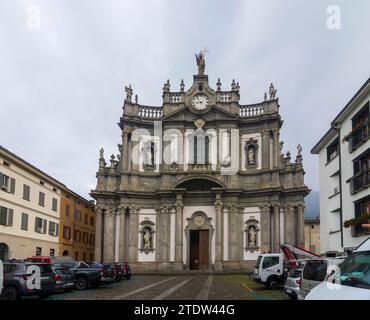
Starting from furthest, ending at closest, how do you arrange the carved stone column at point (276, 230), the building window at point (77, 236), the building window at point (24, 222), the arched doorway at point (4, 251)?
the building window at point (77, 236) → the carved stone column at point (276, 230) → the building window at point (24, 222) → the arched doorway at point (4, 251)

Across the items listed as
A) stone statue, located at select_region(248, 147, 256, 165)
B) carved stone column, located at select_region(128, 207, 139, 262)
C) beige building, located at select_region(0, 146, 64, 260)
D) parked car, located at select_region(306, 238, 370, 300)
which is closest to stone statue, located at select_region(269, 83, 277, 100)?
stone statue, located at select_region(248, 147, 256, 165)

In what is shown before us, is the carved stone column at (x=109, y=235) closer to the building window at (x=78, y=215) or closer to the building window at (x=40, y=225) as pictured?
the building window at (x=40, y=225)

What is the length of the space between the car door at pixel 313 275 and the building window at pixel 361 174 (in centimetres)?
1350

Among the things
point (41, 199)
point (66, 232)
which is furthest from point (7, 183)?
point (66, 232)

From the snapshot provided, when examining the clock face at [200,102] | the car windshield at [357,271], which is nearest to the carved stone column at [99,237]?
the clock face at [200,102]

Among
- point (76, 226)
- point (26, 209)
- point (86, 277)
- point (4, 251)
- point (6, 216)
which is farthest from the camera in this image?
point (76, 226)

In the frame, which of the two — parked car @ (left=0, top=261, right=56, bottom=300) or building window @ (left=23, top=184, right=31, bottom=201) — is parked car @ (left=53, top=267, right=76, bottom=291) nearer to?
parked car @ (left=0, top=261, right=56, bottom=300)

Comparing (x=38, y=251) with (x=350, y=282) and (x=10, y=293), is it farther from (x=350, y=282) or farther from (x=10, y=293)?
(x=350, y=282)

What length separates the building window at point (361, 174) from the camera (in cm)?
2670

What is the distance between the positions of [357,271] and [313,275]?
6.01 meters

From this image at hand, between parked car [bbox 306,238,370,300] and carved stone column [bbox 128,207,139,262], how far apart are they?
38920 millimetres

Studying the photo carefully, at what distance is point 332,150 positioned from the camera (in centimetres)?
3441
